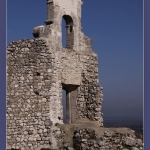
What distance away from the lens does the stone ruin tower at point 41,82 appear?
14.2 m

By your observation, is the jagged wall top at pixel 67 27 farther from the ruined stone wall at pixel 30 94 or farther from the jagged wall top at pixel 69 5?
the ruined stone wall at pixel 30 94

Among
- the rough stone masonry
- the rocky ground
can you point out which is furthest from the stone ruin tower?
the rocky ground

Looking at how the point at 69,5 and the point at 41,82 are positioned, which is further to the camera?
the point at 69,5

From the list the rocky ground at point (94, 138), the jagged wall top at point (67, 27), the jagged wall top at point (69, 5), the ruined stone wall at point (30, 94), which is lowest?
the rocky ground at point (94, 138)

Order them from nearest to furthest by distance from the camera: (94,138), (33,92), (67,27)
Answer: (94,138) < (33,92) < (67,27)

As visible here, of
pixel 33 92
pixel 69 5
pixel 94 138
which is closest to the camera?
pixel 94 138

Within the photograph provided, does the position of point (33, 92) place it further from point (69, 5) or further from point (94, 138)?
point (69, 5)

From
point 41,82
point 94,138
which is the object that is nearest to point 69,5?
point 41,82

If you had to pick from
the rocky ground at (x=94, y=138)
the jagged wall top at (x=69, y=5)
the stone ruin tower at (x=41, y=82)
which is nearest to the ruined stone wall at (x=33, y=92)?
the stone ruin tower at (x=41, y=82)

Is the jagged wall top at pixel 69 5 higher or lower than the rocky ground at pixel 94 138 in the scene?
higher

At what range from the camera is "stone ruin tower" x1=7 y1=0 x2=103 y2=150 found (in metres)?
14.2

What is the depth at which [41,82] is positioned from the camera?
47.5ft

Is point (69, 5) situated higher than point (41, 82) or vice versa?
point (69, 5)

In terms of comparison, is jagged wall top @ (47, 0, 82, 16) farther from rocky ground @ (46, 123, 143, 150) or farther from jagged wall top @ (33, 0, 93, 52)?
rocky ground @ (46, 123, 143, 150)
